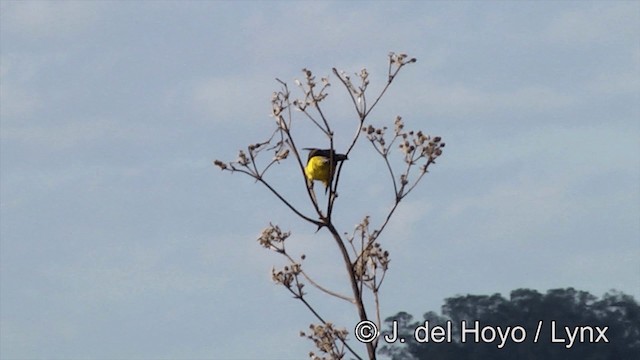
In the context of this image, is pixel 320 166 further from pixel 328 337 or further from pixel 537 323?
pixel 537 323

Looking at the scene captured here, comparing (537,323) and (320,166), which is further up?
(537,323)

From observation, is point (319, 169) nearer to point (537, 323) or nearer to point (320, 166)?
point (320, 166)

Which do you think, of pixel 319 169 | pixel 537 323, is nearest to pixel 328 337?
pixel 319 169

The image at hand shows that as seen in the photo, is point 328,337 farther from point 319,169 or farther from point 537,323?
point 537,323

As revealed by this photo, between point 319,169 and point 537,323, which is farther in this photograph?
point 537,323

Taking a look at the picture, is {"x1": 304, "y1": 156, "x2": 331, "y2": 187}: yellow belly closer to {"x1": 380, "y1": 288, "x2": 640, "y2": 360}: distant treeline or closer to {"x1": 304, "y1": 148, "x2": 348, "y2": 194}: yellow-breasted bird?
{"x1": 304, "y1": 148, "x2": 348, "y2": 194}: yellow-breasted bird

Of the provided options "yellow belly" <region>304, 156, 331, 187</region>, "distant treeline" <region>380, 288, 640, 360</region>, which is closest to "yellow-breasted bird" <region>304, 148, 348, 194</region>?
"yellow belly" <region>304, 156, 331, 187</region>

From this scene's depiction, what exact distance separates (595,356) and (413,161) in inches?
3006

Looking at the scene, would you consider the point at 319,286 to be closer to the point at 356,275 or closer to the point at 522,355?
the point at 356,275

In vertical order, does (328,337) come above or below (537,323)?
below

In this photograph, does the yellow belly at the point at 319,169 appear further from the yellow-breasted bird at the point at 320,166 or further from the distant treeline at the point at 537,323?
the distant treeline at the point at 537,323

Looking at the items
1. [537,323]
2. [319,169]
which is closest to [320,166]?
[319,169]

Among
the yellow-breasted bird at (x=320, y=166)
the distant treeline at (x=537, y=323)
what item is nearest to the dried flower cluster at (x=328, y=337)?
the yellow-breasted bird at (x=320, y=166)

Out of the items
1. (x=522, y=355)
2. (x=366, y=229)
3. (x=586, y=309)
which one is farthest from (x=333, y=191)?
(x=586, y=309)
